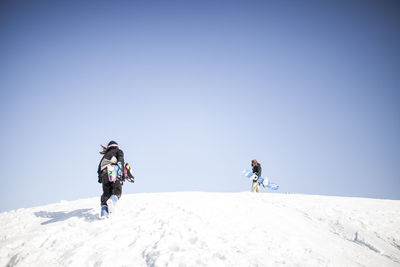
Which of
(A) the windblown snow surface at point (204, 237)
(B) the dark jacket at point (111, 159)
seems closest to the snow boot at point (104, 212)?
(A) the windblown snow surface at point (204, 237)

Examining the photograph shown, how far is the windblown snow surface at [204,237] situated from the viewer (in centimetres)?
450

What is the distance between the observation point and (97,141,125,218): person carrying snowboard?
22.9ft

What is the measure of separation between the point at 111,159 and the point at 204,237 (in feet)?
13.9

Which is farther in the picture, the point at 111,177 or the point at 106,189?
the point at 106,189

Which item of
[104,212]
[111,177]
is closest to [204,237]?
[104,212]

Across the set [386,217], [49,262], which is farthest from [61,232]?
[386,217]

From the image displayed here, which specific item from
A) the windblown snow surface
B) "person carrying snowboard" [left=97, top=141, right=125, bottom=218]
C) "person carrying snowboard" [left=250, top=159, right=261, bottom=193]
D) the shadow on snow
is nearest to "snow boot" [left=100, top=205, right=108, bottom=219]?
"person carrying snowboard" [left=97, top=141, right=125, bottom=218]

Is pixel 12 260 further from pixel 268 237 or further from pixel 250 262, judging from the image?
pixel 268 237

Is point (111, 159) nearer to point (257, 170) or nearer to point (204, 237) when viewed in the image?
point (204, 237)

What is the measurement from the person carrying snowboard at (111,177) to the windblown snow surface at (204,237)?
1.67ft

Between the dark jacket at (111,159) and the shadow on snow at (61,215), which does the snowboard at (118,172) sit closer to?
the dark jacket at (111,159)

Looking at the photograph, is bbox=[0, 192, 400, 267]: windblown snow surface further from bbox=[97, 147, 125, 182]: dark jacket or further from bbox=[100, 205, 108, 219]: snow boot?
bbox=[97, 147, 125, 182]: dark jacket

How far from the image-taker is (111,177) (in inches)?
280

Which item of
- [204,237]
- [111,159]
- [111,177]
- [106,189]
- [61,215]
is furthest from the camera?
[61,215]
